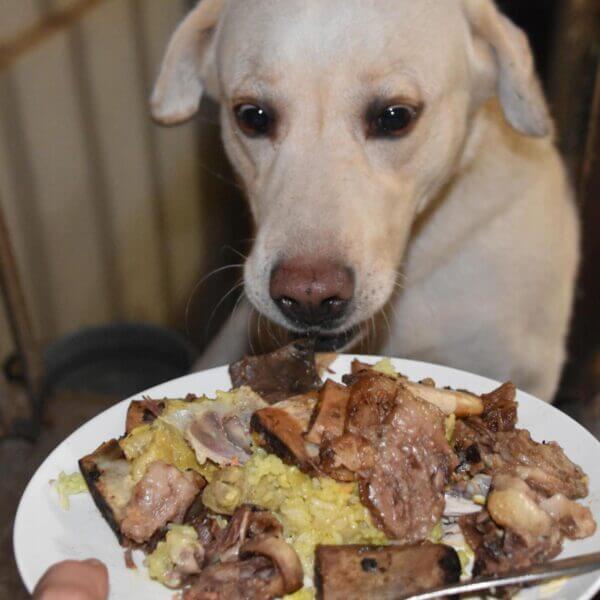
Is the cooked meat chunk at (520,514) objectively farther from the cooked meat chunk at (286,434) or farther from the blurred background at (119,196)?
the blurred background at (119,196)

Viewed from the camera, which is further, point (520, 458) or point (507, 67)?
point (507, 67)

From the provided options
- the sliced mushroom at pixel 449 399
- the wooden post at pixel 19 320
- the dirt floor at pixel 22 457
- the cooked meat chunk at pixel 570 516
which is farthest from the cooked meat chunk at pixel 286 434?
the wooden post at pixel 19 320

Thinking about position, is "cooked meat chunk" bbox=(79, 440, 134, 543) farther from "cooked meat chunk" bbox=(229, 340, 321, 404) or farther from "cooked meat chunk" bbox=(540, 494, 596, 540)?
"cooked meat chunk" bbox=(540, 494, 596, 540)

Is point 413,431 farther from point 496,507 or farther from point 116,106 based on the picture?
point 116,106

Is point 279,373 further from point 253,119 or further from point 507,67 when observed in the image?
point 507,67

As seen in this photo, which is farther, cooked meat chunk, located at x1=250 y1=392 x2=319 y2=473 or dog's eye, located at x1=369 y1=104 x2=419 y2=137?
dog's eye, located at x1=369 y1=104 x2=419 y2=137

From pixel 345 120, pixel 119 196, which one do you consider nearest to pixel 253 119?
pixel 345 120

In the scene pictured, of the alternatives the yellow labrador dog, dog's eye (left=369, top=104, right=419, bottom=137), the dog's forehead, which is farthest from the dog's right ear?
dog's eye (left=369, top=104, right=419, bottom=137)

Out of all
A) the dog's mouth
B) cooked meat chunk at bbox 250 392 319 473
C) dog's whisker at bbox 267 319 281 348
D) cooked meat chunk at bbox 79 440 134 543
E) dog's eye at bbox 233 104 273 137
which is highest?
dog's eye at bbox 233 104 273 137
